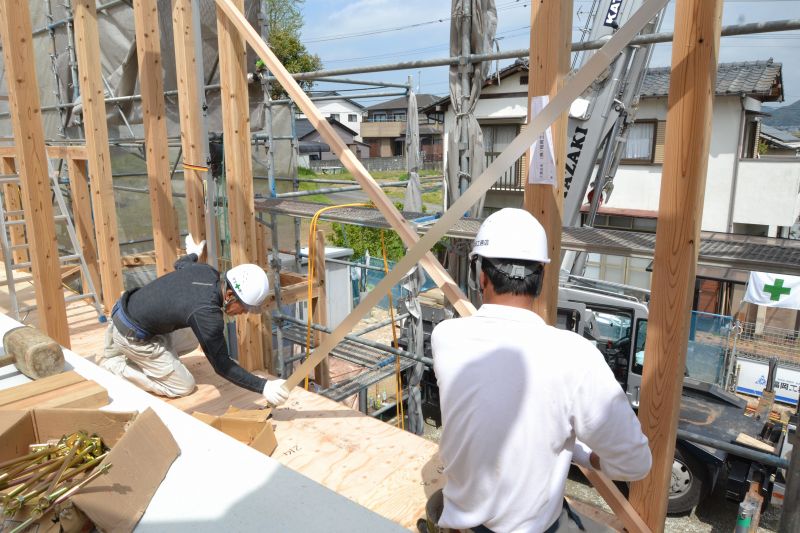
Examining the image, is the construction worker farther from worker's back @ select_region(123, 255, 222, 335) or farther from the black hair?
the black hair

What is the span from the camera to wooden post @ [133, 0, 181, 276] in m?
4.20

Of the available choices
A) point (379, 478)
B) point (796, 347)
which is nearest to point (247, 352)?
point (379, 478)

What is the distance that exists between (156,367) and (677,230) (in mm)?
3456

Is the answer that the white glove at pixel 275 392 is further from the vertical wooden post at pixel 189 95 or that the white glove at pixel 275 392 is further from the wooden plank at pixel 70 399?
the vertical wooden post at pixel 189 95

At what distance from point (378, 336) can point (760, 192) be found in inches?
374

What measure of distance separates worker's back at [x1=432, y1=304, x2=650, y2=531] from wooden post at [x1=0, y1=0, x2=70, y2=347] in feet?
11.0

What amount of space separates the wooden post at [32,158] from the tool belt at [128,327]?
0.42 meters

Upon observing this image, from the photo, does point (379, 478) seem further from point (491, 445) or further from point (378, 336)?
point (378, 336)

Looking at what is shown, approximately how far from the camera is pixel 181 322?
3.48 m

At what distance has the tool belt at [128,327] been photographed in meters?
3.75

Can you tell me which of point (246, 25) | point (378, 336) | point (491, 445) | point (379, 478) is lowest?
point (378, 336)

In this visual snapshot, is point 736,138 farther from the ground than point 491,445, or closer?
farther from the ground

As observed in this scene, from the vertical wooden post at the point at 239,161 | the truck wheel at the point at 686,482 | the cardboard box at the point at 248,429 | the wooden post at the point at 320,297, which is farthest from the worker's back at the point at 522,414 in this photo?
the truck wheel at the point at 686,482

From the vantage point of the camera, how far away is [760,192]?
12148mm
